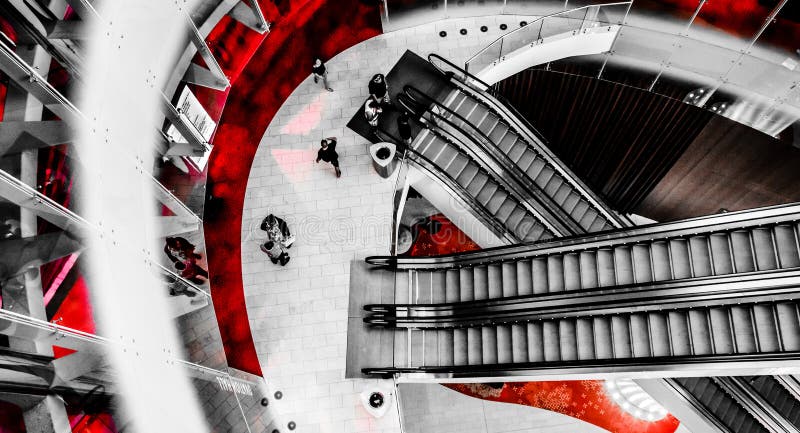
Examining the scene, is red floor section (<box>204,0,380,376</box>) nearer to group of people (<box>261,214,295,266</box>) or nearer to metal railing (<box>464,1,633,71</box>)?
group of people (<box>261,214,295,266</box>)

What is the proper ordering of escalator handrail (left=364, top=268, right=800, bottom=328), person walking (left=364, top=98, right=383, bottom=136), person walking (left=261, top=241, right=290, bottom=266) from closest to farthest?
escalator handrail (left=364, top=268, right=800, bottom=328)
person walking (left=261, top=241, right=290, bottom=266)
person walking (left=364, top=98, right=383, bottom=136)

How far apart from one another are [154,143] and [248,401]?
15.2 feet

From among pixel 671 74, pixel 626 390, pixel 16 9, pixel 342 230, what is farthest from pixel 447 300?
pixel 16 9

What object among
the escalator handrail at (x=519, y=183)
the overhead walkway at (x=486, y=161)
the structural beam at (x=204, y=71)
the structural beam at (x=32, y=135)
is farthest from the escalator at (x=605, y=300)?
the structural beam at (x=32, y=135)

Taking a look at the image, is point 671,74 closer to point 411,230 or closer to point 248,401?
point 411,230

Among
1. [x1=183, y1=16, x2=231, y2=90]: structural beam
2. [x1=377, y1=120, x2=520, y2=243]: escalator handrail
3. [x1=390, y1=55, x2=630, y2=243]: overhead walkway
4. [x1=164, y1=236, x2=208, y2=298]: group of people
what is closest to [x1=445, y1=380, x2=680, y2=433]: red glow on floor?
[x1=390, y1=55, x2=630, y2=243]: overhead walkway

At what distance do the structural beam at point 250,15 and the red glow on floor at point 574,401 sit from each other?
8922mm

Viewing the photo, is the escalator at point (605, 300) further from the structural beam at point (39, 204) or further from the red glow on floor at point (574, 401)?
the structural beam at point (39, 204)

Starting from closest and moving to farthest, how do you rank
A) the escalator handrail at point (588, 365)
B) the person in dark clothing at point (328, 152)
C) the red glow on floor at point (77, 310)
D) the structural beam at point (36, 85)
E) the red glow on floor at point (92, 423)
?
the structural beam at point (36, 85)
the red glow on floor at point (92, 423)
the red glow on floor at point (77, 310)
the escalator handrail at point (588, 365)
the person in dark clothing at point (328, 152)

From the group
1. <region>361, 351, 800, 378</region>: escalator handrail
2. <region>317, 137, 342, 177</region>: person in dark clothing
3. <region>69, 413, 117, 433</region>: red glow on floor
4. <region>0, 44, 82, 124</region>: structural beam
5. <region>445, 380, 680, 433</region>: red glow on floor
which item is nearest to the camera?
<region>0, 44, 82, 124</region>: structural beam

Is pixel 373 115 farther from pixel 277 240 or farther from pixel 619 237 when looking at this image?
pixel 619 237

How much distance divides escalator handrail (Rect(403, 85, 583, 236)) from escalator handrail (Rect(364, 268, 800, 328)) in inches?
103

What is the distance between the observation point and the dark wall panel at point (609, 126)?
1177cm

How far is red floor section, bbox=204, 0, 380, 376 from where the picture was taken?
9773mm
